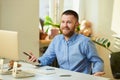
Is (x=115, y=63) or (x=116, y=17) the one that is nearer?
(x=115, y=63)

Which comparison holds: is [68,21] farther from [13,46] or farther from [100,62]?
[13,46]

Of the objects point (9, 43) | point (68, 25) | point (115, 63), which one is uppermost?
point (68, 25)

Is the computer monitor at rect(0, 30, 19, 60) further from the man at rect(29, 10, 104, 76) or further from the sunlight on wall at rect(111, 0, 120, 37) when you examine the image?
the sunlight on wall at rect(111, 0, 120, 37)

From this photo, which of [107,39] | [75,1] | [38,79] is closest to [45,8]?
[75,1]

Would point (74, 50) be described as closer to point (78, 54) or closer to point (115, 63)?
point (78, 54)

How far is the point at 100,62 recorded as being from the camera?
8.16ft

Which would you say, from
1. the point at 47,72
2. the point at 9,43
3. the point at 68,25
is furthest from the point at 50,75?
the point at 68,25

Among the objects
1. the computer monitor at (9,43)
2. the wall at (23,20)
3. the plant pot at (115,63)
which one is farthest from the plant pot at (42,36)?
the computer monitor at (9,43)

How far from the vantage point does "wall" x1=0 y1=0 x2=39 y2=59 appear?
336 centimetres

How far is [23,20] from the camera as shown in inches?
140

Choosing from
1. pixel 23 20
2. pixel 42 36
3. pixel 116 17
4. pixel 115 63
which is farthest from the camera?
pixel 116 17

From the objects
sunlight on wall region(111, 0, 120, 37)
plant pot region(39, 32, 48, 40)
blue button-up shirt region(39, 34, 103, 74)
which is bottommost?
blue button-up shirt region(39, 34, 103, 74)

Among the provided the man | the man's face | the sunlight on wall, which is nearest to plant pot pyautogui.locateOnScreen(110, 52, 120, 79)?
the man

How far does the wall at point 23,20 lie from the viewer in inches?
132
